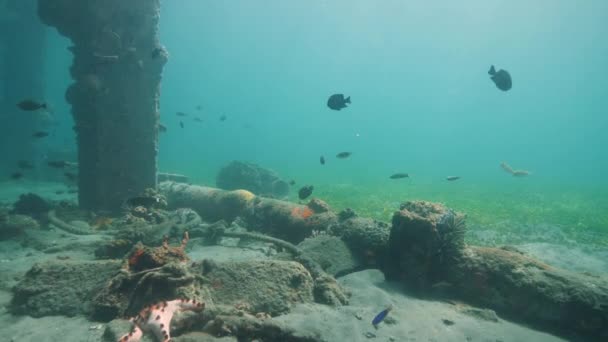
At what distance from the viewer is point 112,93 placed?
38.0ft

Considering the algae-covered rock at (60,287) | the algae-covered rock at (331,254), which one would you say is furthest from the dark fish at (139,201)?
the algae-covered rock at (331,254)

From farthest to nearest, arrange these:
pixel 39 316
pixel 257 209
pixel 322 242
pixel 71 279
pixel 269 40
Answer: pixel 269 40 < pixel 257 209 < pixel 322 242 < pixel 71 279 < pixel 39 316

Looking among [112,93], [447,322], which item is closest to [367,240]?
[447,322]

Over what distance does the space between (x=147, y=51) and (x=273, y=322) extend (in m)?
12.8

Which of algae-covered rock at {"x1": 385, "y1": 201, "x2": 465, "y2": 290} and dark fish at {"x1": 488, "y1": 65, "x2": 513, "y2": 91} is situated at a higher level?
dark fish at {"x1": 488, "y1": 65, "x2": 513, "y2": 91}

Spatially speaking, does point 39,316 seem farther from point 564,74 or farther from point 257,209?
point 564,74

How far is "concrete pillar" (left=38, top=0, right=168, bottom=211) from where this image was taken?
1138cm

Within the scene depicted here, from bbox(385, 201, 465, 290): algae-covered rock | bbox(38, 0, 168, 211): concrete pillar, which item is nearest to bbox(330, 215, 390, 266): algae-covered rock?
bbox(385, 201, 465, 290): algae-covered rock

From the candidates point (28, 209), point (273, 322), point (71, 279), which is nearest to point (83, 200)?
point (28, 209)

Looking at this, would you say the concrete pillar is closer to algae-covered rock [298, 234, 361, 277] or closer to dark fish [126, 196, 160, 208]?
dark fish [126, 196, 160, 208]

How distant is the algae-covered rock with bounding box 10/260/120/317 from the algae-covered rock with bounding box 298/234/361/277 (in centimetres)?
372

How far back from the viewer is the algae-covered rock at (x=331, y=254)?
20.9ft

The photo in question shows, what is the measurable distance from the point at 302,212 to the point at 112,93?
28.8ft

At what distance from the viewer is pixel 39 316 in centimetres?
408
